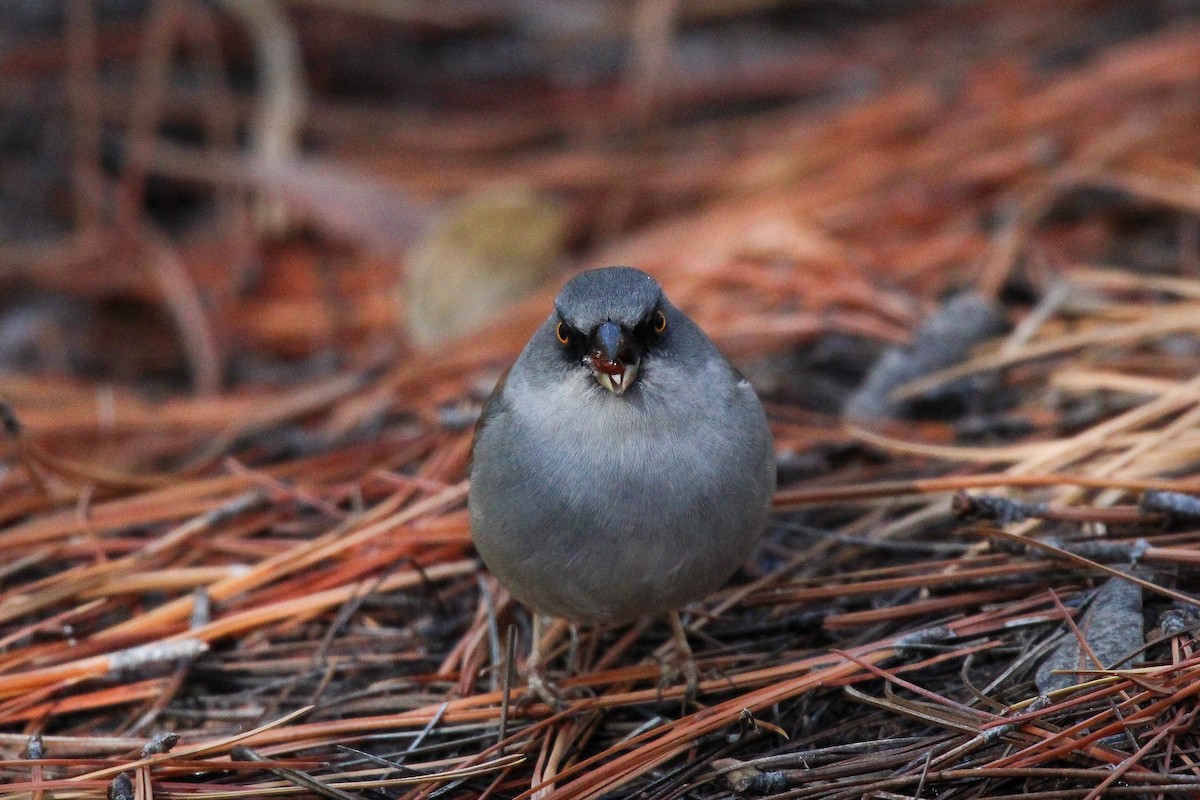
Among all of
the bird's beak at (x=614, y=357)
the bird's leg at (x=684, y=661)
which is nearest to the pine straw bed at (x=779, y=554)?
the bird's leg at (x=684, y=661)

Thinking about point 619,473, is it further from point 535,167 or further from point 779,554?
point 535,167

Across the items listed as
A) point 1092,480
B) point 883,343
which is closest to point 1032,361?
point 883,343

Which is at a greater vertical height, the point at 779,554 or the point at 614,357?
the point at 614,357

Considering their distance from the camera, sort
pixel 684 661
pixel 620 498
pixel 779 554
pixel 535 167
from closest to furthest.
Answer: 1. pixel 620 498
2. pixel 684 661
3. pixel 779 554
4. pixel 535 167

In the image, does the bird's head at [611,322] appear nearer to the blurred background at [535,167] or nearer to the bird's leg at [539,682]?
the bird's leg at [539,682]

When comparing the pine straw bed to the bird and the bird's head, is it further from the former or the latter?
the bird's head

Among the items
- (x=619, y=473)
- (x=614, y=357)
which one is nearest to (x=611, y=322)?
(x=614, y=357)
